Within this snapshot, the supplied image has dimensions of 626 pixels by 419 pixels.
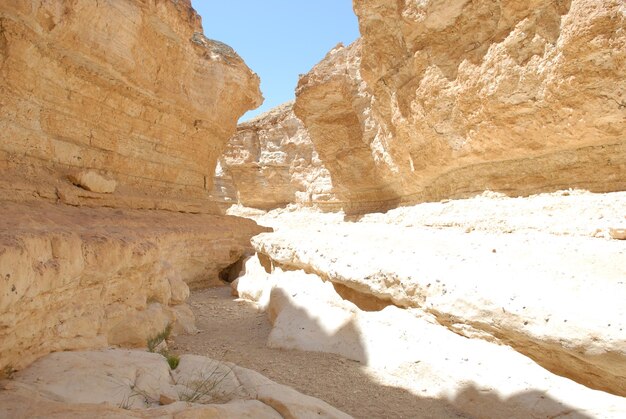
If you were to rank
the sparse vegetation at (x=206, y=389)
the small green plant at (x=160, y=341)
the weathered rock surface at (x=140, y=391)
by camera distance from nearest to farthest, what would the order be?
the weathered rock surface at (x=140, y=391) < the sparse vegetation at (x=206, y=389) < the small green plant at (x=160, y=341)

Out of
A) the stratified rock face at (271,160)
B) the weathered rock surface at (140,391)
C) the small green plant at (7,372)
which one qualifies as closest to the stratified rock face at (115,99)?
the small green plant at (7,372)

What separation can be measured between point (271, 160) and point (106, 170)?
13861mm

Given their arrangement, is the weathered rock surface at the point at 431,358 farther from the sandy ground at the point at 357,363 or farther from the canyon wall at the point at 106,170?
the canyon wall at the point at 106,170

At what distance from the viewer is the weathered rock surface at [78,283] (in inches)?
91.3

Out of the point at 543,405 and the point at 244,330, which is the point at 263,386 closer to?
the point at 543,405

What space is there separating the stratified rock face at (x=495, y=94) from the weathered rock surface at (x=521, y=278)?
918 millimetres

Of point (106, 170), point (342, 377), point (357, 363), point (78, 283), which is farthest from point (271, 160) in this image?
point (342, 377)

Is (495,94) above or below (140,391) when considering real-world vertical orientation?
above

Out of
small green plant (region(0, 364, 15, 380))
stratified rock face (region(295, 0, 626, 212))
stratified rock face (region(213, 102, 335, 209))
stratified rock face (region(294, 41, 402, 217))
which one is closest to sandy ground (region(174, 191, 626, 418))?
stratified rock face (region(295, 0, 626, 212))

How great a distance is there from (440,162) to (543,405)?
248 inches

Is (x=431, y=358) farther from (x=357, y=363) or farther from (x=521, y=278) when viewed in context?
(x=521, y=278)

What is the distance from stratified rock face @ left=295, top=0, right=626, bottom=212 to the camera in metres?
5.20

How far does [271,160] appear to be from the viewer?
19328mm

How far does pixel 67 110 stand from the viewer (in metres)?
4.90
